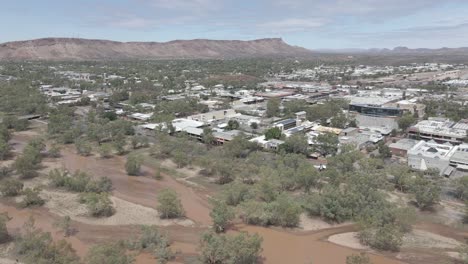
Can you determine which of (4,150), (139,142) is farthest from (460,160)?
(4,150)

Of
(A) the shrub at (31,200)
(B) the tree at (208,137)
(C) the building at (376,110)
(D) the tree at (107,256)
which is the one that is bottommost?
(A) the shrub at (31,200)

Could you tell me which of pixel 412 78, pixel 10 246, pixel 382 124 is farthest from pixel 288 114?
pixel 412 78

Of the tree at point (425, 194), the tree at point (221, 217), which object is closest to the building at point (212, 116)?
the tree at point (221, 217)

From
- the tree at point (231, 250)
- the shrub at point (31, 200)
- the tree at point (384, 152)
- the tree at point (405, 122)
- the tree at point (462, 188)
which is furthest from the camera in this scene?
the tree at point (405, 122)

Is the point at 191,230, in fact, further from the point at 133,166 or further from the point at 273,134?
the point at 273,134

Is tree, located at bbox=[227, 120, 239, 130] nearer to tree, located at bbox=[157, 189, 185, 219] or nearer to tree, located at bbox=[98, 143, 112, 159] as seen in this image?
tree, located at bbox=[98, 143, 112, 159]

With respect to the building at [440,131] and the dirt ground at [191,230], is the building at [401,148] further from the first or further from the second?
the dirt ground at [191,230]

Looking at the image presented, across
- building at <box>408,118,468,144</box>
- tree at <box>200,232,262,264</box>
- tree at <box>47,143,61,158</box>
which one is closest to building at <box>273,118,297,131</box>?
building at <box>408,118,468,144</box>
